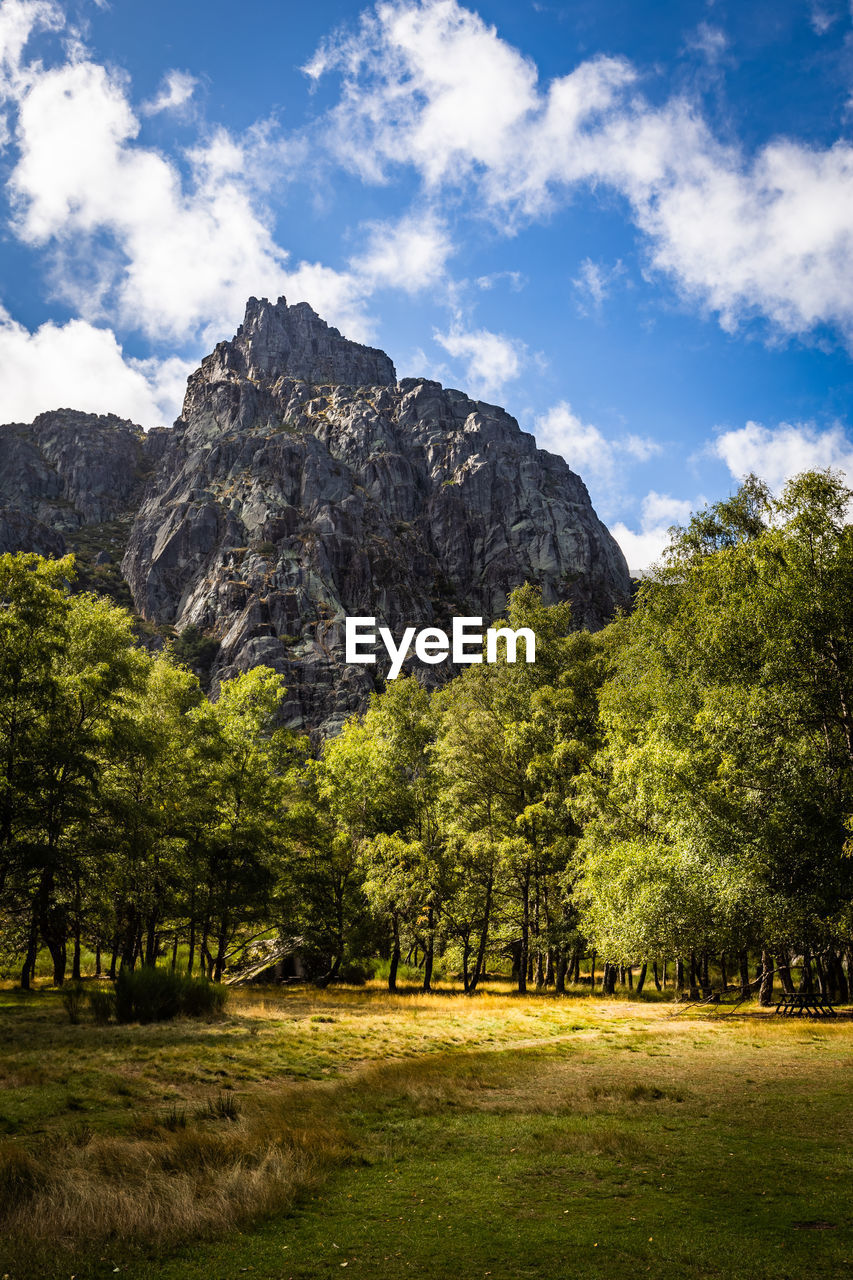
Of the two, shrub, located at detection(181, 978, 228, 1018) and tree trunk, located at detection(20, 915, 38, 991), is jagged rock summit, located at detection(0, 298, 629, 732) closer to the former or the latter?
tree trunk, located at detection(20, 915, 38, 991)

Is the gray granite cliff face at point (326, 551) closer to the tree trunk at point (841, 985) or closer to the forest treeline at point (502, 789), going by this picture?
the forest treeline at point (502, 789)

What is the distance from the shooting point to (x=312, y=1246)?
20.3ft

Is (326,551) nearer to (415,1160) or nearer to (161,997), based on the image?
(161,997)

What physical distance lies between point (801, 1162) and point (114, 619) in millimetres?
29688

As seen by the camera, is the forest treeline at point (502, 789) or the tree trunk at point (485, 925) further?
the tree trunk at point (485, 925)

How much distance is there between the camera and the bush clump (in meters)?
20.2

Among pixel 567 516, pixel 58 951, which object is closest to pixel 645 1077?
pixel 58 951

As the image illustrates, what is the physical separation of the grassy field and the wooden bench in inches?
325

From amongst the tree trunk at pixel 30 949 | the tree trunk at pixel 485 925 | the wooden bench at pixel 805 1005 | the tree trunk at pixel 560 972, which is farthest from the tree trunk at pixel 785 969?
the tree trunk at pixel 30 949

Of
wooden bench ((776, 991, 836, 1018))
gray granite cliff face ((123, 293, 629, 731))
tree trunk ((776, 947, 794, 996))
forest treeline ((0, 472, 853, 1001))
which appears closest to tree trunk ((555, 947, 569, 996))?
forest treeline ((0, 472, 853, 1001))

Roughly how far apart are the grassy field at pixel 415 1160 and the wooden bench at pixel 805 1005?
8243 millimetres

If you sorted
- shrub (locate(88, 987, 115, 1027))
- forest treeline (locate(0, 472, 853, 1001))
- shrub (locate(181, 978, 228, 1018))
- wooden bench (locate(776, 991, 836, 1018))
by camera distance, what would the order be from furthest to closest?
wooden bench (locate(776, 991, 836, 1018)), shrub (locate(181, 978, 228, 1018)), forest treeline (locate(0, 472, 853, 1001)), shrub (locate(88, 987, 115, 1027))

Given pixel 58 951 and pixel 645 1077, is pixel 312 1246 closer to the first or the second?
pixel 645 1077

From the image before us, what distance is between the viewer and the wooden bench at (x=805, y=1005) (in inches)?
971
